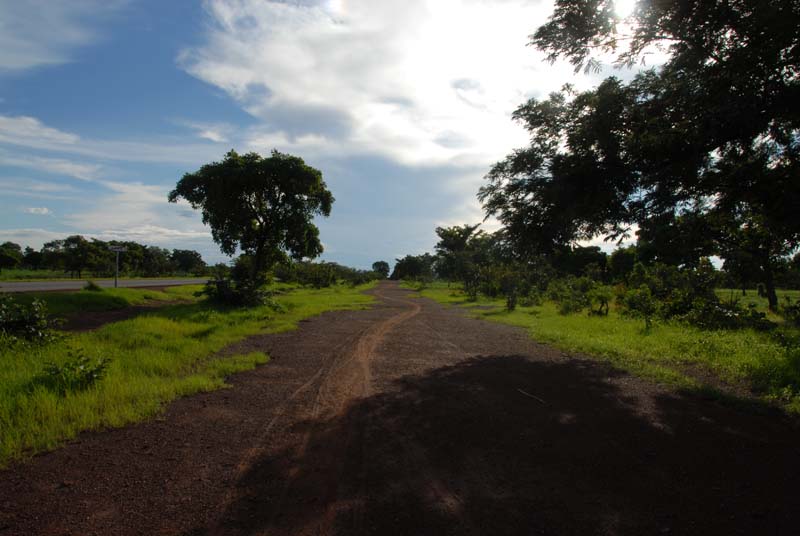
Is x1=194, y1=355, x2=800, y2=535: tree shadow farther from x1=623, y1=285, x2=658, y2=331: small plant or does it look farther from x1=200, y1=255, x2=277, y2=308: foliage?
x1=200, y1=255, x2=277, y2=308: foliage

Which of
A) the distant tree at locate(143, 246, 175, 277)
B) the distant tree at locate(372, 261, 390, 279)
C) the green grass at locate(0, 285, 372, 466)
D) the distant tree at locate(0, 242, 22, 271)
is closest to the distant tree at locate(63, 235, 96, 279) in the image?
the distant tree at locate(143, 246, 175, 277)

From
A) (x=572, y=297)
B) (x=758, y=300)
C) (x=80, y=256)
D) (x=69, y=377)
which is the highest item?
(x=80, y=256)

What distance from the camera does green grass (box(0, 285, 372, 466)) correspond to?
4277mm

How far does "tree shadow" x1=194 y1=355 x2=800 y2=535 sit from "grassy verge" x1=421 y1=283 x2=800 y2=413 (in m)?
1.30

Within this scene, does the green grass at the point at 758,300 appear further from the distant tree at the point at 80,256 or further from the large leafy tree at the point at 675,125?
the distant tree at the point at 80,256

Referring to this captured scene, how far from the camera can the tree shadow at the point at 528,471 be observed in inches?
113

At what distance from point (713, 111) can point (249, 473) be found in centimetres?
795

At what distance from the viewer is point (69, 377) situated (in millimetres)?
5410

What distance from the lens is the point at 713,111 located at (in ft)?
21.5

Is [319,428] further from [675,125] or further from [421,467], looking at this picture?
[675,125]

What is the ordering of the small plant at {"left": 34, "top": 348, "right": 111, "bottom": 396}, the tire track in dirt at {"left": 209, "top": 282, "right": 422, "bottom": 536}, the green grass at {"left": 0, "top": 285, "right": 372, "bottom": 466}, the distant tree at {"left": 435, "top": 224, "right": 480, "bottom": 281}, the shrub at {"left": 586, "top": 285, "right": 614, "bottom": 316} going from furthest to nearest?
1. the distant tree at {"left": 435, "top": 224, "right": 480, "bottom": 281}
2. the shrub at {"left": 586, "top": 285, "right": 614, "bottom": 316}
3. the small plant at {"left": 34, "top": 348, "right": 111, "bottom": 396}
4. the green grass at {"left": 0, "top": 285, "right": 372, "bottom": 466}
5. the tire track in dirt at {"left": 209, "top": 282, "right": 422, "bottom": 536}

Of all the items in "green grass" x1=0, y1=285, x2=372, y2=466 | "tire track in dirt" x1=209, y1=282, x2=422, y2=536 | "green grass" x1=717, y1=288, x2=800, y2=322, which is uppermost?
"green grass" x1=717, y1=288, x2=800, y2=322

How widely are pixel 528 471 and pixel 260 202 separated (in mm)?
17954

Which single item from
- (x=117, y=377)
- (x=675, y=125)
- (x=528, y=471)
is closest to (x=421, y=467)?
(x=528, y=471)
